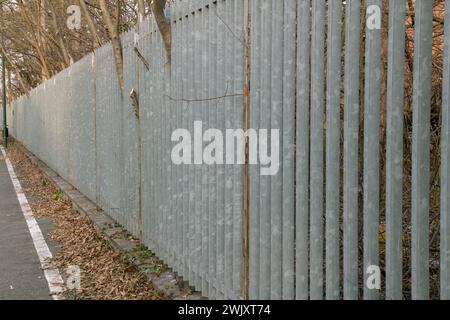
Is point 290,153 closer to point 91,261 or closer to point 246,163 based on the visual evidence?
point 246,163

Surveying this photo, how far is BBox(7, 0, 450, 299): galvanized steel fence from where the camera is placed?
238 cm

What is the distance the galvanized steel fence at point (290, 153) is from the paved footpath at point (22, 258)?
1.14 m

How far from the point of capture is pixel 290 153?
10.3ft

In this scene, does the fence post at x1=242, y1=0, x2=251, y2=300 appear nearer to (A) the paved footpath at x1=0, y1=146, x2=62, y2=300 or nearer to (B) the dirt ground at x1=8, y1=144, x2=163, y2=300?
(B) the dirt ground at x1=8, y1=144, x2=163, y2=300

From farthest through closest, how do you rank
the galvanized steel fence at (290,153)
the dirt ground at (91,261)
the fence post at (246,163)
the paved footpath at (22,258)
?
1. the paved footpath at (22,258)
2. the dirt ground at (91,261)
3. the fence post at (246,163)
4. the galvanized steel fence at (290,153)

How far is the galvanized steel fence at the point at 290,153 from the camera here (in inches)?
93.9

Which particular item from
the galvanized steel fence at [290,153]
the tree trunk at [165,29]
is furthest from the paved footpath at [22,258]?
the tree trunk at [165,29]

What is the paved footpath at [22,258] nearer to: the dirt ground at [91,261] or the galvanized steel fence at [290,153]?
the dirt ground at [91,261]

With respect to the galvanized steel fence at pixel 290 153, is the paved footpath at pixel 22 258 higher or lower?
lower

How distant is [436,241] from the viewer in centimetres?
412

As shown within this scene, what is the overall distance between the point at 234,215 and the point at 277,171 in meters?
0.60

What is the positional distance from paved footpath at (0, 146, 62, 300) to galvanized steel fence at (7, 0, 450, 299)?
1.14 m

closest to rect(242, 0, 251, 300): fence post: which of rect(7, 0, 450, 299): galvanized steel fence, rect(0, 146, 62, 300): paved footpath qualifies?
rect(7, 0, 450, 299): galvanized steel fence
